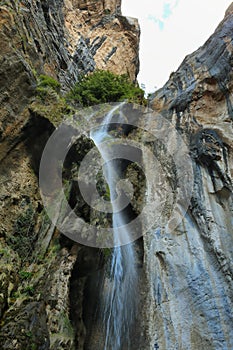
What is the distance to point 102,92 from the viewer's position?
1786cm

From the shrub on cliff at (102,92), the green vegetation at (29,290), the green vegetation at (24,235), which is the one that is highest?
the shrub on cliff at (102,92)

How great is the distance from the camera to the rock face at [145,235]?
22.8 feet

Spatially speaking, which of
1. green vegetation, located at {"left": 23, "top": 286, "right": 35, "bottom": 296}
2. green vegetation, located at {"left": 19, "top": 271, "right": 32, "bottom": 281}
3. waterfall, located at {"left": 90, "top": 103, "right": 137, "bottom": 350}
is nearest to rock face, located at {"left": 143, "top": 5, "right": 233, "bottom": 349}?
waterfall, located at {"left": 90, "top": 103, "right": 137, "bottom": 350}

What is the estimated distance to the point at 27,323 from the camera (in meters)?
5.85

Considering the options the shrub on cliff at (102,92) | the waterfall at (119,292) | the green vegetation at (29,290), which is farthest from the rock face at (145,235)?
the shrub on cliff at (102,92)

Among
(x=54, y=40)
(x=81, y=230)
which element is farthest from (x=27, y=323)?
(x=54, y=40)

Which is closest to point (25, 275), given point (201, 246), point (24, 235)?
point (24, 235)

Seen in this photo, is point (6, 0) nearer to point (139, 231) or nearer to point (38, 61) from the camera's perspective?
point (38, 61)

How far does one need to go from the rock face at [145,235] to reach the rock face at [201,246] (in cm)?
3

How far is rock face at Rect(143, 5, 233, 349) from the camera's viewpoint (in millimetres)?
7312

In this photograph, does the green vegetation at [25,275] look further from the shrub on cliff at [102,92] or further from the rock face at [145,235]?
the shrub on cliff at [102,92]

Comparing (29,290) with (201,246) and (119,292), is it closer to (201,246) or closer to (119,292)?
(119,292)

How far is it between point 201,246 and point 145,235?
188 cm

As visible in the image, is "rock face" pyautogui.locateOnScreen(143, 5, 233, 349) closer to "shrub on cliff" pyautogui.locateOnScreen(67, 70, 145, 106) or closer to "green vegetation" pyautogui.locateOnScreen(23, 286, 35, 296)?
"green vegetation" pyautogui.locateOnScreen(23, 286, 35, 296)
